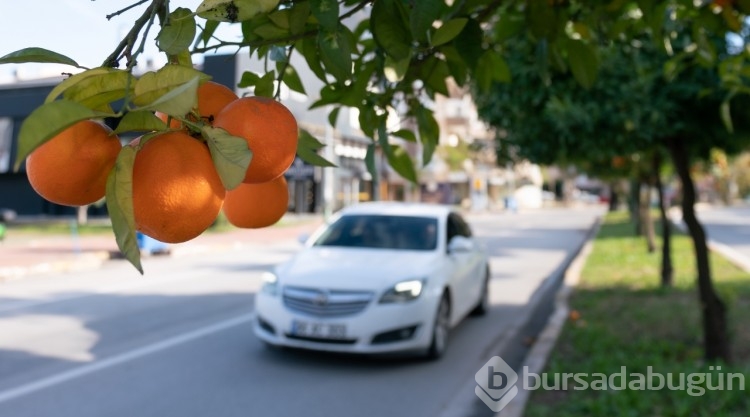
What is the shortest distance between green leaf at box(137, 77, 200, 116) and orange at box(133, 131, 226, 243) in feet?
0.19

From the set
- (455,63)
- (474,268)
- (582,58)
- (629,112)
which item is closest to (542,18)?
(582,58)

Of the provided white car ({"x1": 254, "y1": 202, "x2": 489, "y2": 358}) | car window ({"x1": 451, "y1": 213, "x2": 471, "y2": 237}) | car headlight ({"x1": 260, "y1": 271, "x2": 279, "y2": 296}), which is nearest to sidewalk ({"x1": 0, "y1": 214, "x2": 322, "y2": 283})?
car headlight ({"x1": 260, "y1": 271, "x2": 279, "y2": 296})

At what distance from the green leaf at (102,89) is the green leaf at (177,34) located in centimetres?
7

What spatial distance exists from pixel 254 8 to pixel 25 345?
21.7ft

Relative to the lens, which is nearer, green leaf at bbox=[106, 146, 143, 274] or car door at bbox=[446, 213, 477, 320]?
green leaf at bbox=[106, 146, 143, 274]

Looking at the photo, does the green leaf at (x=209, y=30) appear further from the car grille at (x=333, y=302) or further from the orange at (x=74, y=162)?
the car grille at (x=333, y=302)

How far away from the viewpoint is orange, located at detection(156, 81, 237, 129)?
83 cm

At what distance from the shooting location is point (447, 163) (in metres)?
47.5

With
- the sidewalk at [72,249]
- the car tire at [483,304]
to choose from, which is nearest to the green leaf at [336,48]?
the car tire at [483,304]

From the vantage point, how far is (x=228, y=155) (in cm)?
72

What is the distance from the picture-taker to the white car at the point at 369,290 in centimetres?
549

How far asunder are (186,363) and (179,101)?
→ 5.46 meters

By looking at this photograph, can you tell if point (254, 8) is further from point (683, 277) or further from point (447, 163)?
point (447, 163)

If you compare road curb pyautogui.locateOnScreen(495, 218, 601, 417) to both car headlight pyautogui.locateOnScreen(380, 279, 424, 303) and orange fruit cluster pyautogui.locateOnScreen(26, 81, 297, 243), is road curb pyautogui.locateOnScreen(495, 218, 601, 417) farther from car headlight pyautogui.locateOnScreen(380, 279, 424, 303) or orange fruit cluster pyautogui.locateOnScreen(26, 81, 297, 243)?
orange fruit cluster pyautogui.locateOnScreen(26, 81, 297, 243)
